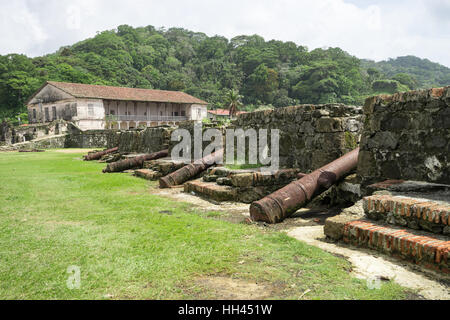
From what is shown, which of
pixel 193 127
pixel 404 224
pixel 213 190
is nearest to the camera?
pixel 404 224

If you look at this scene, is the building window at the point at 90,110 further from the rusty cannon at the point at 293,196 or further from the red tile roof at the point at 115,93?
the rusty cannon at the point at 293,196

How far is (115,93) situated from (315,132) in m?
43.1

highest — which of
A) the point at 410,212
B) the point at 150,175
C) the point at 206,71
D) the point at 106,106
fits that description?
the point at 206,71

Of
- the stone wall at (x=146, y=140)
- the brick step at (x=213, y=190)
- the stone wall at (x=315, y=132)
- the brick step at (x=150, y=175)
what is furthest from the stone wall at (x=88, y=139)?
the stone wall at (x=315, y=132)

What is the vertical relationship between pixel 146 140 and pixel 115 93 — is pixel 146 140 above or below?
below

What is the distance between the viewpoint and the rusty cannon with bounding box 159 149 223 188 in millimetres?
7520

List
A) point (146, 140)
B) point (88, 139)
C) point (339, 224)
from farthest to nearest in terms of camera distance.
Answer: point (88, 139), point (146, 140), point (339, 224)

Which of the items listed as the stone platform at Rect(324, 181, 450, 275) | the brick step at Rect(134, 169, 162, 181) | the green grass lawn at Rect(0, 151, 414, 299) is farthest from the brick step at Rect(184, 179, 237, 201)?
the stone platform at Rect(324, 181, 450, 275)

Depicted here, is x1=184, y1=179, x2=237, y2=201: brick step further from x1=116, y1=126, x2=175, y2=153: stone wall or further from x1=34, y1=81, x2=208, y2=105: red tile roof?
x1=34, y1=81, x2=208, y2=105: red tile roof

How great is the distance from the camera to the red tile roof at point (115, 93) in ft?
139

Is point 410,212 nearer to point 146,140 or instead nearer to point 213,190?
point 213,190

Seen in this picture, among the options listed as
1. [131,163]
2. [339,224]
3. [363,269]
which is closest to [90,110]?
[131,163]

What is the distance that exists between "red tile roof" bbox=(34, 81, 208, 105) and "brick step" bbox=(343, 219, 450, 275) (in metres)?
42.6

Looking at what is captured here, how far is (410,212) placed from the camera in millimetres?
3109
